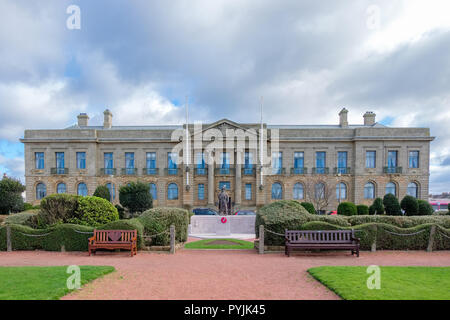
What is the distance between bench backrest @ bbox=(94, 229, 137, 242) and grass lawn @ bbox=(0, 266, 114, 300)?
3097mm

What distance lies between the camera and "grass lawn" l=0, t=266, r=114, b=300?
5562 mm

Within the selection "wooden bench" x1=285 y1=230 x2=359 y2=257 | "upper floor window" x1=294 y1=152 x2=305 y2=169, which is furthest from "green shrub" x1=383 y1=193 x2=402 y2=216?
"wooden bench" x1=285 y1=230 x2=359 y2=257

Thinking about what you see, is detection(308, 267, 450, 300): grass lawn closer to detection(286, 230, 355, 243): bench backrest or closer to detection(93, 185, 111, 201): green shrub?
detection(286, 230, 355, 243): bench backrest

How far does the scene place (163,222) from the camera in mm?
12547

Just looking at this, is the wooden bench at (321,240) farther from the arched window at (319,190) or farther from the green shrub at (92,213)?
the arched window at (319,190)

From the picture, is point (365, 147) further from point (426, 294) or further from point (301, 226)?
point (426, 294)

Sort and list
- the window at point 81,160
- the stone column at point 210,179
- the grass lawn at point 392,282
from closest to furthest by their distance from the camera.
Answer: the grass lawn at point 392,282 < the stone column at point 210,179 < the window at point 81,160

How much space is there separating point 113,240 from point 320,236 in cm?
925

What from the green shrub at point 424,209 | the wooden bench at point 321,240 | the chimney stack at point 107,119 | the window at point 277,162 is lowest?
the green shrub at point 424,209

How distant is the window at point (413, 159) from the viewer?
3600cm

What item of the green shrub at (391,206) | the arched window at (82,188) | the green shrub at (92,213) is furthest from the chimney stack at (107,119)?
the green shrub at (391,206)
